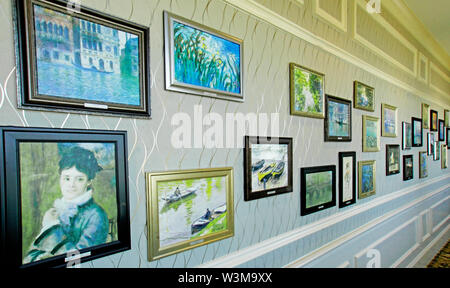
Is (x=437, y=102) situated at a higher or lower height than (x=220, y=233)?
higher

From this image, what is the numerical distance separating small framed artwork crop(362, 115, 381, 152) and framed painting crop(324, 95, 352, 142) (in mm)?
378

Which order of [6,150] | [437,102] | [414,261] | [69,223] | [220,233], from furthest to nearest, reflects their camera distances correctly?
1. [437,102]
2. [414,261]
3. [220,233]
4. [69,223]
5. [6,150]

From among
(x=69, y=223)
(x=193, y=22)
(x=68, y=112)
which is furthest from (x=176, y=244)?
(x=193, y=22)

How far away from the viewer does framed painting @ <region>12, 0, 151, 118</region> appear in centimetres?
74

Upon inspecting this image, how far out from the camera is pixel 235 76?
130cm

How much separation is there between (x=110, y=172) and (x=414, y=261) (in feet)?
15.1

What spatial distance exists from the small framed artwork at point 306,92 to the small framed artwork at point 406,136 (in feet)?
7.34

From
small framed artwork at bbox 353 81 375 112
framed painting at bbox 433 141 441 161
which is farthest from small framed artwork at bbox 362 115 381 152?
framed painting at bbox 433 141 441 161

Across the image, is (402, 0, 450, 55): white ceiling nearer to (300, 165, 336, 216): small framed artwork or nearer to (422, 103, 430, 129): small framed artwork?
(422, 103, 430, 129): small framed artwork

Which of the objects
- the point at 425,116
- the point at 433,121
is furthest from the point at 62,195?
the point at 433,121

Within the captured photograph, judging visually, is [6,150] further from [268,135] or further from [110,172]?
[268,135]

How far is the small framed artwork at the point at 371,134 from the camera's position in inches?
98.0

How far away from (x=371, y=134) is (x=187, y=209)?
240cm

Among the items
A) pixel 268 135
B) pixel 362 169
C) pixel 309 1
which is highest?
pixel 309 1
